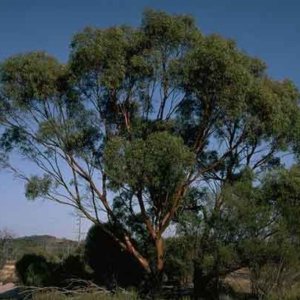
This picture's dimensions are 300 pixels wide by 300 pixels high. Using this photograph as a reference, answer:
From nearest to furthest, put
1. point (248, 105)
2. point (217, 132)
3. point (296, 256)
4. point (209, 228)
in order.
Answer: point (296, 256)
point (209, 228)
point (248, 105)
point (217, 132)

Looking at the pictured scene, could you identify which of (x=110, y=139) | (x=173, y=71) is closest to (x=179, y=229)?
(x=110, y=139)

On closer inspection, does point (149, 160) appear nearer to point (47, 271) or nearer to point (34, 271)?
point (47, 271)

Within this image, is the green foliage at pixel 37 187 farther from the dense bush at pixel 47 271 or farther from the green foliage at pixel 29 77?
the dense bush at pixel 47 271

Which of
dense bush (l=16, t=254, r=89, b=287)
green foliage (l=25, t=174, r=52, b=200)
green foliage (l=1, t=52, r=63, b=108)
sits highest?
green foliage (l=1, t=52, r=63, b=108)

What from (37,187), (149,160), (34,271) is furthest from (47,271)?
(149,160)

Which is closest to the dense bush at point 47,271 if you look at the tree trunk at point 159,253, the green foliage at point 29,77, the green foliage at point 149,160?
the tree trunk at point 159,253

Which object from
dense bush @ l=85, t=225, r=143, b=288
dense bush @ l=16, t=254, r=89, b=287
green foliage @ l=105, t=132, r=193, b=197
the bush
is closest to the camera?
green foliage @ l=105, t=132, r=193, b=197

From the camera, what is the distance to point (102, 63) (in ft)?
76.3

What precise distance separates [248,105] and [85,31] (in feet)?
23.8

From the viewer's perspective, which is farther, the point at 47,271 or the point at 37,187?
the point at 47,271

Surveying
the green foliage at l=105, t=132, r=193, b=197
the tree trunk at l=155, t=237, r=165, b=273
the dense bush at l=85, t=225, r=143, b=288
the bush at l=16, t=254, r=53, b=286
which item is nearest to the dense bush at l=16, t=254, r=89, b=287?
the bush at l=16, t=254, r=53, b=286

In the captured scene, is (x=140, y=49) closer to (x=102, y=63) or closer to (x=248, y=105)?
(x=102, y=63)

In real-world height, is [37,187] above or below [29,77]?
below

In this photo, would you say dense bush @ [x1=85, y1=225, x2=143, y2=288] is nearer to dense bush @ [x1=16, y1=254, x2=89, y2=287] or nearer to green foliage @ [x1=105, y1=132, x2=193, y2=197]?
dense bush @ [x1=16, y1=254, x2=89, y2=287]
